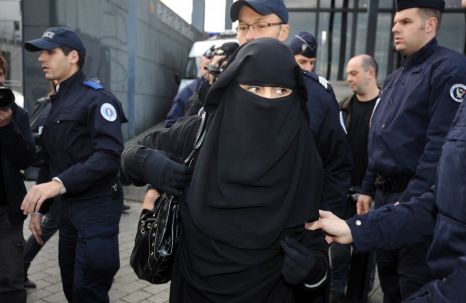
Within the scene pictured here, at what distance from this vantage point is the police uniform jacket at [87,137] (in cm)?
275

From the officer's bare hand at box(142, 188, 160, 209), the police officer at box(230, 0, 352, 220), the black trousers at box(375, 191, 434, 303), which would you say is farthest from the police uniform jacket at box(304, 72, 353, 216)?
the officer's bare hand at box(142, 188, 160, 209)

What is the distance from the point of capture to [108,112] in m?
2.86

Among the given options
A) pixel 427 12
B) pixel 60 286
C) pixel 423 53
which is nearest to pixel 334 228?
pixel 423 53

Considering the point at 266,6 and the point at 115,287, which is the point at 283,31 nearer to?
the point at 266,6

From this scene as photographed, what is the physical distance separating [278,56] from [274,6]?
1.02 meters

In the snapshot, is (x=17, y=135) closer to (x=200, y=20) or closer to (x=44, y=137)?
(x=44, y=137)

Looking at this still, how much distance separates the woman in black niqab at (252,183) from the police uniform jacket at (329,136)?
2.51 ft

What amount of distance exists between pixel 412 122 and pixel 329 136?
0.52 m

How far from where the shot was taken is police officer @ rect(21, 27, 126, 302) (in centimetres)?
269

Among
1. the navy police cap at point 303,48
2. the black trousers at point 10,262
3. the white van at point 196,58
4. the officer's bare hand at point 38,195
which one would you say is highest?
the white van at point 196,58

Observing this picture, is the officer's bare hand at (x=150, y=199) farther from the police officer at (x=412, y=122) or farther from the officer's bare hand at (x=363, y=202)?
the officer's bare hand at (x=363, y=202)

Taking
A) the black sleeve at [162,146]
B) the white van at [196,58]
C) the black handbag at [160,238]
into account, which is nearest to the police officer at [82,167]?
the black sleeve at [162,146]

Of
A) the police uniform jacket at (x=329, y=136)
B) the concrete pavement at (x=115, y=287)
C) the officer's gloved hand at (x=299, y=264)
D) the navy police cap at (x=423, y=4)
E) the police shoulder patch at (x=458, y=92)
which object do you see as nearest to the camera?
the officer's gloved hand at (x=299, y=264)

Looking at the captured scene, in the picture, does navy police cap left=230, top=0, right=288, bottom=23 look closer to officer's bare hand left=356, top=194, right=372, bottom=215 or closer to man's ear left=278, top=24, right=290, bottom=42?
man's ear left=278, top=24, right=290, bottom=42
